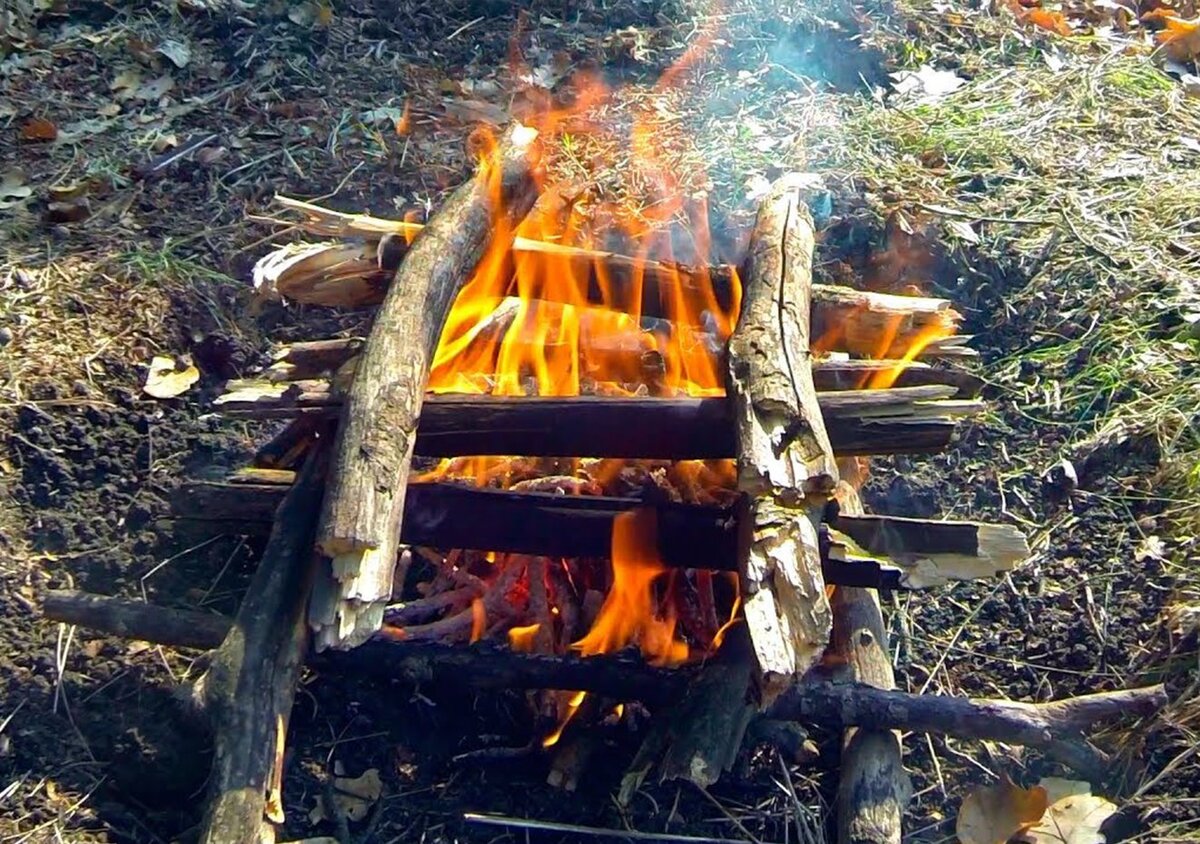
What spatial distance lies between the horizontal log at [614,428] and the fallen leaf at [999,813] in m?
0.81

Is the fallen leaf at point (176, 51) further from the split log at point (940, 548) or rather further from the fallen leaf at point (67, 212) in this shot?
the split log at point (940, 548)

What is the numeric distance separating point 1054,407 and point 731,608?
1.46m

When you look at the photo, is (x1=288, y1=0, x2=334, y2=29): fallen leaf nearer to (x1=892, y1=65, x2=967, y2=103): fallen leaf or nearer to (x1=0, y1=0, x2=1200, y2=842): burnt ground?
(x1=0, y1=0, x2=1200, y2=842): burnt ground

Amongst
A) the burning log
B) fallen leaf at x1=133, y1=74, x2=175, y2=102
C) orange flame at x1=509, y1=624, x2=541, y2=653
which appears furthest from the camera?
fallen leaf at x1=133, y1=74, x2=175, y2=102

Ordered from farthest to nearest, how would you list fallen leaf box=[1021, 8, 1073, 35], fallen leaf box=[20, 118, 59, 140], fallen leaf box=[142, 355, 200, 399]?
fallen leaf box=[1021, 8, 1073, 35], fallen leaf box=[20, 118, 59, 140], fallen leaf box=[142, 355, 200, 399]

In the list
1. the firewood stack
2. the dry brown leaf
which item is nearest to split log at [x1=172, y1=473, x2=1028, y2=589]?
the firewood stack

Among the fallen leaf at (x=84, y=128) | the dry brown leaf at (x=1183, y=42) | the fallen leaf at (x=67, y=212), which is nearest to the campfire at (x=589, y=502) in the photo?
the fallen leaf at (x=67, y=212)

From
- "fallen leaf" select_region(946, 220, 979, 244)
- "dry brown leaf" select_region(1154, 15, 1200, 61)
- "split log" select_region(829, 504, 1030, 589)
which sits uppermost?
"split log" select_region(829, 504, 1030, 589)

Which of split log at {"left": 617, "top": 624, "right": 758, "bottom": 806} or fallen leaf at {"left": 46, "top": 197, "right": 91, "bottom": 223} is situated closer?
split log at {"left": 617, "top": 624, "right": 758, "bottom": 806}

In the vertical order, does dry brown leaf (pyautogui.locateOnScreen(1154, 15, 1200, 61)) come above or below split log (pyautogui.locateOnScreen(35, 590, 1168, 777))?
above

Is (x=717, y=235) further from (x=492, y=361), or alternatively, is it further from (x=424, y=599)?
(x=424, y=599)

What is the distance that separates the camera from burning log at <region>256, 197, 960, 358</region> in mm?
3283

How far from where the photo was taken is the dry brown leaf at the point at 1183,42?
554cm

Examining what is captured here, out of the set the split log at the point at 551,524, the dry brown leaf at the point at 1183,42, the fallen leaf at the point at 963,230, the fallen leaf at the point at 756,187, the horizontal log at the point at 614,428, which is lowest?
the fallen leaf at the point at 756,187
